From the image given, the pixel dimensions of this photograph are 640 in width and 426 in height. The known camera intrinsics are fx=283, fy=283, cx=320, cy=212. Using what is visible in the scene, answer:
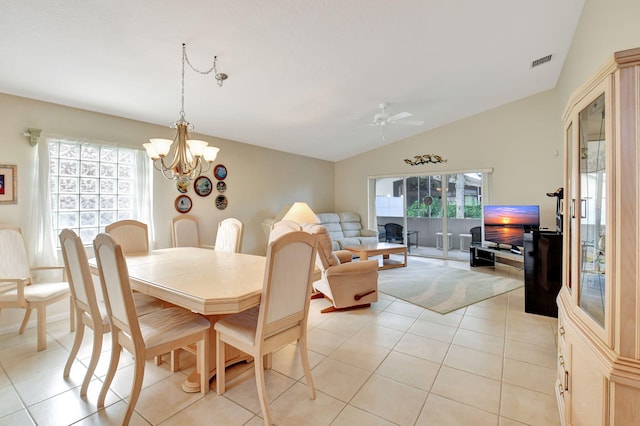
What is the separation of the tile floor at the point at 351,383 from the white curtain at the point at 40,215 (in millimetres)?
774

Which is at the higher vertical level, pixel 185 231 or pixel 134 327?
pixel 185 231

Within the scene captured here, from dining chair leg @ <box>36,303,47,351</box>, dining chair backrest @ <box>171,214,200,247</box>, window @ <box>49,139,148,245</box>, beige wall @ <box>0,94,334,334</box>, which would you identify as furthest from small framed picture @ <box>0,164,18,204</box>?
dining chair backrest @ <box>171,214,200,247</box>

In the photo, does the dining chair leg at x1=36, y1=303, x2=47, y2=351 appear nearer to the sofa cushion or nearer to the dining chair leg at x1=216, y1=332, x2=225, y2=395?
the dining chair leg at x1=216, y1=332, x2=225, y2=395

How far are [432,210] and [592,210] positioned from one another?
5559 millimetres

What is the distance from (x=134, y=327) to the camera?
5.21 feet

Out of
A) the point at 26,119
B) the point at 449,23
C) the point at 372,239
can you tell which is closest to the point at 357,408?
the point at 449,23

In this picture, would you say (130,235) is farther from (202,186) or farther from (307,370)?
(307,370)

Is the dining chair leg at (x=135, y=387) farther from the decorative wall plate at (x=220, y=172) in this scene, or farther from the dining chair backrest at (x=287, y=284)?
the decorative wall plate at (x=220, y=172)

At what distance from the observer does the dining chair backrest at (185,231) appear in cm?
406

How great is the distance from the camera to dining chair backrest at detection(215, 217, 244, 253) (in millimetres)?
3318

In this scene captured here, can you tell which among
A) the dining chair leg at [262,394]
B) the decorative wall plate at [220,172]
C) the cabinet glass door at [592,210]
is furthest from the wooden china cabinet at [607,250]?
the decorative wall plate at [220,172]

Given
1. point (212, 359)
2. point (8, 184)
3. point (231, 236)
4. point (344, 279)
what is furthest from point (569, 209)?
point (8, 184)

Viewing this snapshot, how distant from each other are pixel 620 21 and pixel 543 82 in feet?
9.61

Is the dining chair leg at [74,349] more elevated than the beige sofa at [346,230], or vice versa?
the beige sofa at [346,230]
